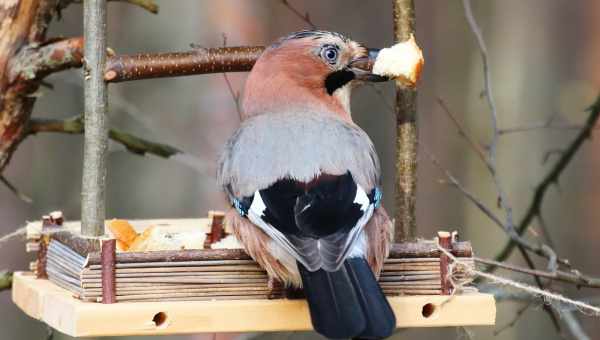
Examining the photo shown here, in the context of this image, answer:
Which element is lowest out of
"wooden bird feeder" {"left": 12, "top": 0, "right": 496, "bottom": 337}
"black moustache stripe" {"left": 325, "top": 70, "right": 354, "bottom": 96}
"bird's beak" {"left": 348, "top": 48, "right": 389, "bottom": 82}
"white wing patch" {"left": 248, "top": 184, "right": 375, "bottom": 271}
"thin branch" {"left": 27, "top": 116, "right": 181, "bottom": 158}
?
"wooden bird feeder" {"left": 12, "top": 0, "right": 496, "bottom": 337}

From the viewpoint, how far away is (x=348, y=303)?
12.2 feet

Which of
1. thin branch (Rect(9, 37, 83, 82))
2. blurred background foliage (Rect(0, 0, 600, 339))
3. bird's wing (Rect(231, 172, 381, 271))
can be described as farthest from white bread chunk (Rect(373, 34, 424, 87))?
blurred background foliage (Rect(0, 0, 600, 339))

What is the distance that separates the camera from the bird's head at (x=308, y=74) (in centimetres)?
473

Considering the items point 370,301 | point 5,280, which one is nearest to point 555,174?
point 370,301

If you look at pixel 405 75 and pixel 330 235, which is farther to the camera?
pixel 405 75

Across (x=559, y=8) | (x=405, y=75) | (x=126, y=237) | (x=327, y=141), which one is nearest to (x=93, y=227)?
(x=126, y=237)

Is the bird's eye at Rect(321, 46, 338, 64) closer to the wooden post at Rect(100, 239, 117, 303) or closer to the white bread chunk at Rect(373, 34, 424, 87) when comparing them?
the white bread chunk at Rect(373, 34, 424, 87)

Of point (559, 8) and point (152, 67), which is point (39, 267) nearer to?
point (152, 67)

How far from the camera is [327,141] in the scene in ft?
14.2

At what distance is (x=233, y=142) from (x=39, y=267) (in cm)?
96

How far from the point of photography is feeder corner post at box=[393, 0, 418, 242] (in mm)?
4559

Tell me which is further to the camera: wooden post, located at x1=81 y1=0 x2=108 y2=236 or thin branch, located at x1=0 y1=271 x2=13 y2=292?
thin branch, located at x1=0 y1=271 x2=13 y2=292

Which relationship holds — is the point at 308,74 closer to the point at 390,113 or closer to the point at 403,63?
the point at 403,63

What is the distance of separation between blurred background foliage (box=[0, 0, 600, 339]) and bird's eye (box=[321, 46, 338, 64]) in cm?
232
